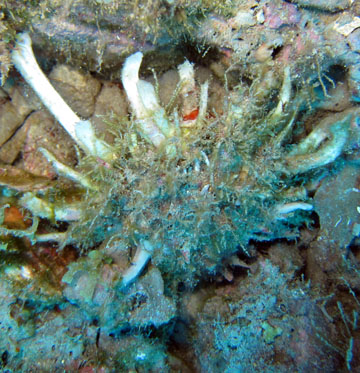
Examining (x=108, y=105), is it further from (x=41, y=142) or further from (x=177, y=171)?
(x=177, y=171)

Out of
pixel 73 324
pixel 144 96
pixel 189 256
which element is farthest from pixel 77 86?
pixel 73 324

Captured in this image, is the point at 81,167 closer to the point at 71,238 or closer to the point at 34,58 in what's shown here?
the point at 71,238

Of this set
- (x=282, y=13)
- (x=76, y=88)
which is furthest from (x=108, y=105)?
(x=282, y=13)

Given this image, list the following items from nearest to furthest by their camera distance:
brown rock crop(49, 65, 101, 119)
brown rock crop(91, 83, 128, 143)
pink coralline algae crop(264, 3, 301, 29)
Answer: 1. pink coralline algae crop(264, 3, 301, 29)
2. brown rock crop(49, 65, 101, 119)
3. brown rock crop(91, 83, 128, 143)

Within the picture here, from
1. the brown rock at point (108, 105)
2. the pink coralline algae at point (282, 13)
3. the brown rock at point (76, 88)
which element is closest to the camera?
the pink coralline algae at point (282, 13)

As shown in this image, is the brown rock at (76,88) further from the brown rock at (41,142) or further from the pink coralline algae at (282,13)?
the pink coralline algae at (282,13)

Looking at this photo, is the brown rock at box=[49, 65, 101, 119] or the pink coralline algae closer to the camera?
the pink coralline algae

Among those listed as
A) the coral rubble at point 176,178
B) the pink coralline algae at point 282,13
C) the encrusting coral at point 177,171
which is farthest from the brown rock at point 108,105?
the pink coralline algae at point 282,13

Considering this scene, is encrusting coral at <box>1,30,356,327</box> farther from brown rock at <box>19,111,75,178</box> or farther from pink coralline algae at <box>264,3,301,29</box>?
pink coralline algae at <box>264,3,301,29</box>

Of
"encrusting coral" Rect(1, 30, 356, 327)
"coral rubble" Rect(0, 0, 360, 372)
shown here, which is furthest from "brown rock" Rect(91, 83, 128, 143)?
"encrusting coral" Rect(1, 30, 356, 327)
